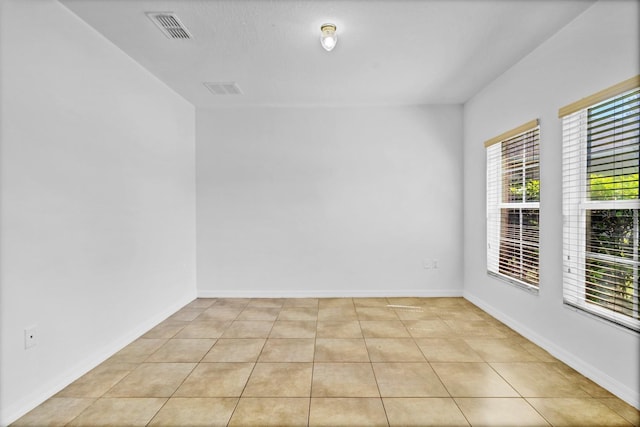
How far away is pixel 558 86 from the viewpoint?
260cm

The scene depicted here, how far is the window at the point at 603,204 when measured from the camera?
6.59 feet

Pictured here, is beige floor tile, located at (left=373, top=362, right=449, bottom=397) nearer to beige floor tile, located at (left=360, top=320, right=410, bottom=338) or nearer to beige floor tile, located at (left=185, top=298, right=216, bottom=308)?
beige floor tile, located at (left=360, top=320, right=410, bottom=338)

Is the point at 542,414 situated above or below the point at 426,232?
below

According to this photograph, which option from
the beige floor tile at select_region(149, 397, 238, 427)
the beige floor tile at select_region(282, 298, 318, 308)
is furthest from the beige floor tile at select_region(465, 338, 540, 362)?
the beige floor tile at select_region(149, 397, 238, 427)

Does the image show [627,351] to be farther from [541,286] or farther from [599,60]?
[599,60]

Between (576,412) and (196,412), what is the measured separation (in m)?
2.27

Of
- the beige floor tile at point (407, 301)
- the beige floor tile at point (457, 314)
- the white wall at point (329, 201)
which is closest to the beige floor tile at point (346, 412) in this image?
the beige floor tile at point (457, 314)

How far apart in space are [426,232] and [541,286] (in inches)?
67.6

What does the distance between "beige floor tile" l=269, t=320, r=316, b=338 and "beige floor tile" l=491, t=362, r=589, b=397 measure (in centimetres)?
162

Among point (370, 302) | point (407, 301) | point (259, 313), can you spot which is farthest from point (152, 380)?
point (407, 301)

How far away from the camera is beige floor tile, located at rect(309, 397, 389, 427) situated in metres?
1.84

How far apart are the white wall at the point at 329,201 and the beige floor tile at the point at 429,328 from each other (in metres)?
0.98

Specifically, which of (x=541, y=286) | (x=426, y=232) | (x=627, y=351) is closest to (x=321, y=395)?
(x=627, y=351)

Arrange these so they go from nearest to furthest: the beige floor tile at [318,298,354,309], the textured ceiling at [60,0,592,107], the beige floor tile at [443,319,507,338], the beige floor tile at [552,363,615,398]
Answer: the beige floor tile at [552,363,615,398], the textured ceiling at [60,0,592,107], the beige floor tile at [443,319,507,338], the beige floor tile at [318,298,354,309]
